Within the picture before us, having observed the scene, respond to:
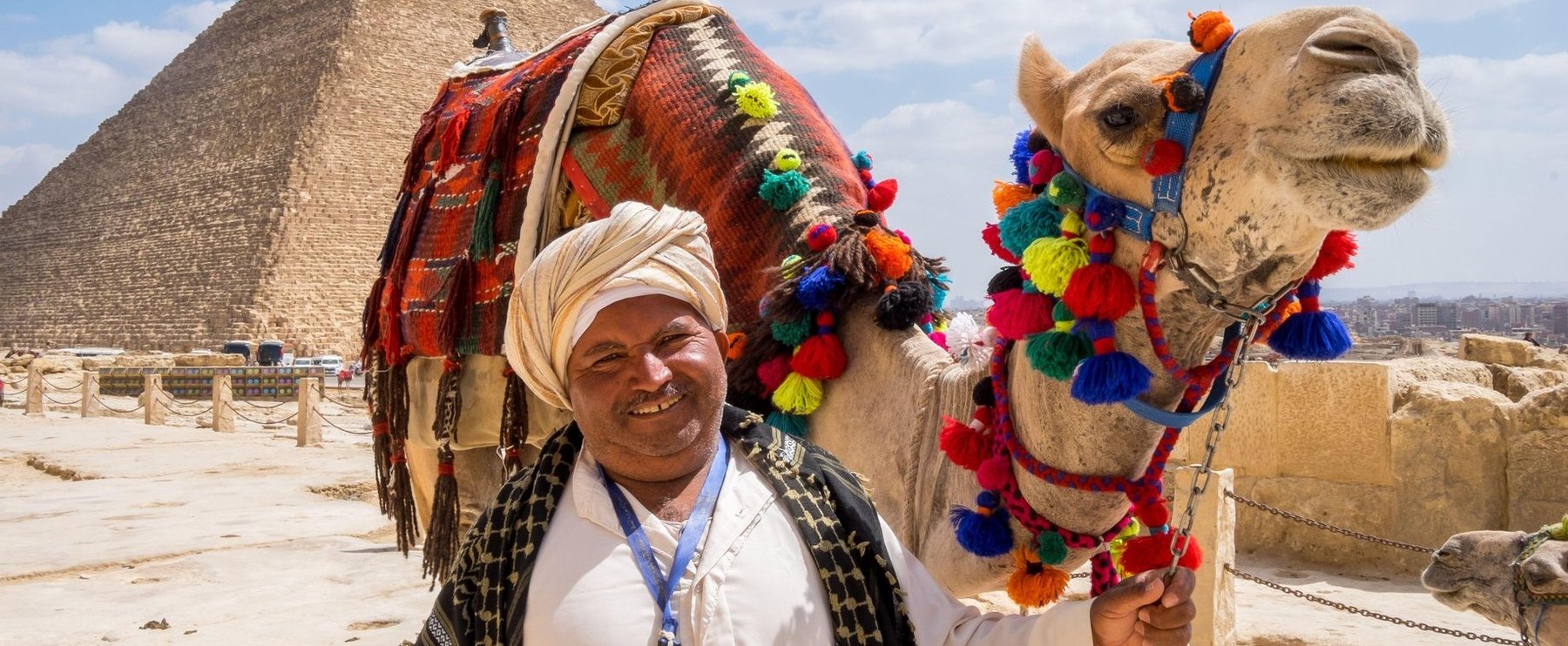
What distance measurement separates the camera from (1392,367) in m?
7.84

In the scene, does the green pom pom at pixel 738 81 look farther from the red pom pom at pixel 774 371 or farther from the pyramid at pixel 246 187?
the pyramid at pixel 246 187

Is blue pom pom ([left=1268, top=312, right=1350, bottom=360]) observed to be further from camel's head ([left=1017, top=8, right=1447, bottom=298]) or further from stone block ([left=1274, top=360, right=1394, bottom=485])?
stone block ([left=1274, top=360, right=1394, bottom=485])

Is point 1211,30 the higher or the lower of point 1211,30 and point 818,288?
the higher

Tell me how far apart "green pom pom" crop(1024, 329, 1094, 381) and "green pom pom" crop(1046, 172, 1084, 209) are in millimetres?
213

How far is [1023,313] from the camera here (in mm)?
2170

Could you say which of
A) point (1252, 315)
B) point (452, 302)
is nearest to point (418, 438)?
point (452, 302)

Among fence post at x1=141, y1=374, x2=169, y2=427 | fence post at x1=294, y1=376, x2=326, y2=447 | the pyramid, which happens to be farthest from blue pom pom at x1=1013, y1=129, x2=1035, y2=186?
the pyramid

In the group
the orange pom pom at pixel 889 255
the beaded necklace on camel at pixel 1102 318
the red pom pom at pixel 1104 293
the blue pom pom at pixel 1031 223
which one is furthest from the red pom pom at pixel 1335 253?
the orange pom pom at pixel 889 255

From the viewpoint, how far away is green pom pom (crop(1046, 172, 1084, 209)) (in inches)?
81.7

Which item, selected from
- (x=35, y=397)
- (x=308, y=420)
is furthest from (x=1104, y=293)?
(x=35, y=397)

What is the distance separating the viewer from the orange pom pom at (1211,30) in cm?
191

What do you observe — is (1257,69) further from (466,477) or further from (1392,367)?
(1392,367)

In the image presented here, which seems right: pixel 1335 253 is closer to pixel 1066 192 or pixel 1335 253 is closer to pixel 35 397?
pixel 1066 192

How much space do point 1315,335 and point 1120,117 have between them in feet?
1.52
